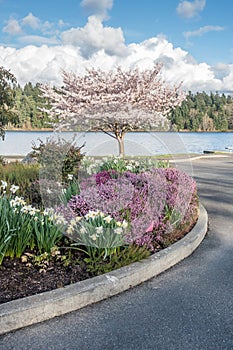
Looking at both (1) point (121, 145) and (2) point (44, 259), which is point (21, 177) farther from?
(2) point (44, 259)

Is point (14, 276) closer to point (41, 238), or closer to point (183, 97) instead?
point (41, 238)

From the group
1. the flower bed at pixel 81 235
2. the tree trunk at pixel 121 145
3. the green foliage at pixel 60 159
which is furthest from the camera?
the tree trunk at pixel 121 145

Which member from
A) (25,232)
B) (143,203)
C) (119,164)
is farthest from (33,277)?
(119,164)

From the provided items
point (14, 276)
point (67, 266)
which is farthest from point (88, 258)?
point (14, 276)

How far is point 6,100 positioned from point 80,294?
9177mm

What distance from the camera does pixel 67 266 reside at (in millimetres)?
3395

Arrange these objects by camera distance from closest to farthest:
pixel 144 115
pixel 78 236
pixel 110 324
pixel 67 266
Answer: pixel 110 324 → pixel 67 266 → pixel 78 236 → pixel 144 115

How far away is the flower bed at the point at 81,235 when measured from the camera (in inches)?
127

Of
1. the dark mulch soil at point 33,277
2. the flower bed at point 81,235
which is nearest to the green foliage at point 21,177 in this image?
the flower bed at point 81,235

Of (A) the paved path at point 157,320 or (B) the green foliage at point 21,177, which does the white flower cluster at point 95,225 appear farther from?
(B) the green foliage at point 21,177

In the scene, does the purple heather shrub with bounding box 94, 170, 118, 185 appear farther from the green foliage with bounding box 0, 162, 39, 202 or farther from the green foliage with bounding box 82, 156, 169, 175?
the green foliage with bounding box 0, 162, 39, 202

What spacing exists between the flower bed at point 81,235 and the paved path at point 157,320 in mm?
367

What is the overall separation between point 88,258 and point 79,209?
31.5 inches

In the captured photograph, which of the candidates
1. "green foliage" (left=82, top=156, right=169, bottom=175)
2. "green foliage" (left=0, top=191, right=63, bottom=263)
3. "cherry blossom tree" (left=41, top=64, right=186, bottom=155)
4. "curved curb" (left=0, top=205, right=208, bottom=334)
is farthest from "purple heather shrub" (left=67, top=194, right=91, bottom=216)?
"cherry blossom tree" (left=41, top=64, right=186, bottom=155)
